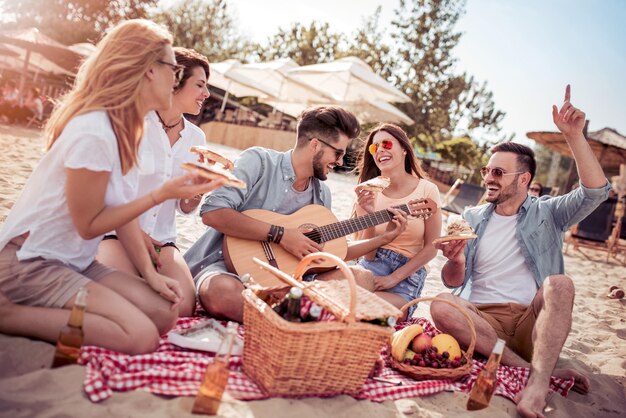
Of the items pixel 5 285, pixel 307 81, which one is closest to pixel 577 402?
pixel 5 285

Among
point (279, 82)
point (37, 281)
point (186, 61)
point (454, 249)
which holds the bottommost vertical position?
point (37, 281)

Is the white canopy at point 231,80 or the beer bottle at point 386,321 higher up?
the white canopy at point 231,80

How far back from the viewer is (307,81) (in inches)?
728

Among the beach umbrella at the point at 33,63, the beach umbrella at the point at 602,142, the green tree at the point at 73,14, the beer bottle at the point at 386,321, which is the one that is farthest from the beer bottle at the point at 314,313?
the green tree at the point at 73,14

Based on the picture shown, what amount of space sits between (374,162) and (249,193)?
1.36m

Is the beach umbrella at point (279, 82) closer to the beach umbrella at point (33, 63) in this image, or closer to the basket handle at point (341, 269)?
the beach umbrella at point (33, 63)

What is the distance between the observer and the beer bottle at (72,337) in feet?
7.20

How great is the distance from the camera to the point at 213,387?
2.16m

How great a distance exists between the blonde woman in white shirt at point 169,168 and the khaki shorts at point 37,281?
0.53 m

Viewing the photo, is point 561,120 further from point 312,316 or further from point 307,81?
point 307,81

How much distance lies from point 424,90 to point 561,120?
32.9 metres

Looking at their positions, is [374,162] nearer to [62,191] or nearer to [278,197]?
[278,197]

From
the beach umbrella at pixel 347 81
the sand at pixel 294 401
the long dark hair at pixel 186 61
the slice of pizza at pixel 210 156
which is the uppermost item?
the beach umbrella at pixel 347 81

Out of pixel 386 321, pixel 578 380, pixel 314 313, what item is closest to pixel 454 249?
pixel 578 380
